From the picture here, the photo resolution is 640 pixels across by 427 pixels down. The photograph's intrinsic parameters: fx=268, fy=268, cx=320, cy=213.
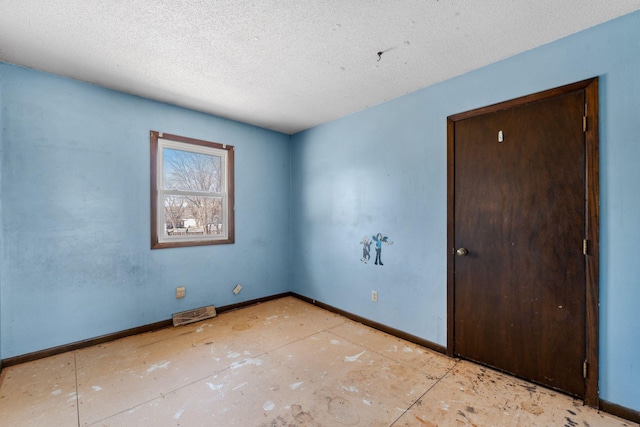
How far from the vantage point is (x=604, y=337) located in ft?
Answer: 5.64

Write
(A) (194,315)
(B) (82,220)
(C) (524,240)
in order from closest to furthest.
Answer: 1. (C) (524,240)
2. (B) (82,220)
3. (A) (194,315)

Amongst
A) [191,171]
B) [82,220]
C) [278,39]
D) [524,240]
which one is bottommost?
[524,240]

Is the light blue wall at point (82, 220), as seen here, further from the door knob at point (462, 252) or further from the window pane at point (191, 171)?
the door knob at point (462, 252)

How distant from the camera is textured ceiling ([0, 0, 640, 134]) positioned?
1.64 m

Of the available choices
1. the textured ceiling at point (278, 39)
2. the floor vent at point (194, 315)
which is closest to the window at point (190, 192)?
the textured ceiling at point (278, 39)

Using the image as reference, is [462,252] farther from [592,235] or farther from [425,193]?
[592,235]

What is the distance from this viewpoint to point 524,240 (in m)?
2.05

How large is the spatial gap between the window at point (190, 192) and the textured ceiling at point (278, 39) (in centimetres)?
69

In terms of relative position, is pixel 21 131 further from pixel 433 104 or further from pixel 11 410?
pixel 433 104

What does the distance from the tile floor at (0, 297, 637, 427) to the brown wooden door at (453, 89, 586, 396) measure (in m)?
0.24

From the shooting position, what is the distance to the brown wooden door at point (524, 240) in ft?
6.02

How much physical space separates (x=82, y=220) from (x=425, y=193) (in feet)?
10.8

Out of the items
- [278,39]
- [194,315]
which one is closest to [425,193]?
[278,39]

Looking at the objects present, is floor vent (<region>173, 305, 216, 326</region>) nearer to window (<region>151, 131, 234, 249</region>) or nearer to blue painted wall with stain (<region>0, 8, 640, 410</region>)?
blue painted wall with stain (<region>0, 8, 640, 410</region>)
